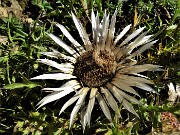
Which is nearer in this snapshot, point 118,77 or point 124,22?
point 118,77

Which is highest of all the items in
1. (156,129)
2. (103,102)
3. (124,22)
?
(124,22)

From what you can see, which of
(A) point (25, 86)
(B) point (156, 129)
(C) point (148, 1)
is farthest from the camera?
(C) point (148, 1)

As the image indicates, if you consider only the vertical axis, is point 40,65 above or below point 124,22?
below

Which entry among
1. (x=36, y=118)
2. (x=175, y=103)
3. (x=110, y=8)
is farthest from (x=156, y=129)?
(x=110, y=8)

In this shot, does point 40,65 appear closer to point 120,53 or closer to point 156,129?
point 120,53
